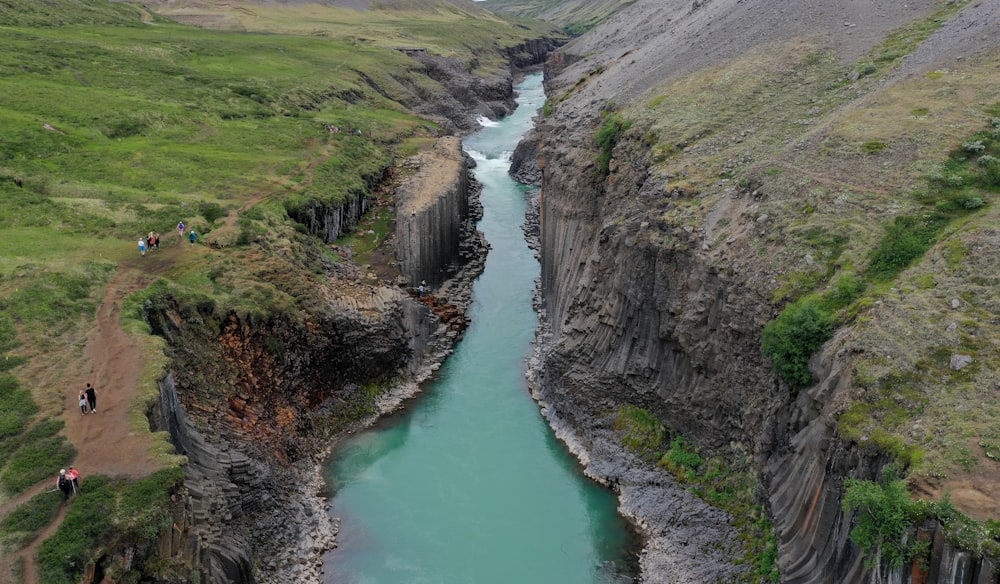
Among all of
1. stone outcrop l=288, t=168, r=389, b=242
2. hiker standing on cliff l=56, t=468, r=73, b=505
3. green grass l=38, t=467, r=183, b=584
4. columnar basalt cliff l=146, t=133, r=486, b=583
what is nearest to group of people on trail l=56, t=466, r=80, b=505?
hiker standing on cliff l=56, t=468, r=73, b=505

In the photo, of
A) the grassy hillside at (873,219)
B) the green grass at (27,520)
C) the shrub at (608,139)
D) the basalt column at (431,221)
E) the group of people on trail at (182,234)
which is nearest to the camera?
the green grass at (27,520)

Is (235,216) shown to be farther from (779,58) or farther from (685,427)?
(779,58)

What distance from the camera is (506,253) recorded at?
65625 mm

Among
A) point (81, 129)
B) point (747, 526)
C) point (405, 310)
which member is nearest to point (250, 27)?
point (81, 129)

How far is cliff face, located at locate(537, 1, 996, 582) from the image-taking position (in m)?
24.5

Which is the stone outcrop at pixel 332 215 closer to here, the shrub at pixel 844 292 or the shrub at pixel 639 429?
the shrub at pixel 639 429

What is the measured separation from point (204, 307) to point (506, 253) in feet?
108

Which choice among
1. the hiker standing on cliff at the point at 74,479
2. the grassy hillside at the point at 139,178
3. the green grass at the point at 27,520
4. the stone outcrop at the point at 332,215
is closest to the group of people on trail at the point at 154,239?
the grassy hillside at the point at 139,178

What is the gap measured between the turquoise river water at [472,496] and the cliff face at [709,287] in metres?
1.92

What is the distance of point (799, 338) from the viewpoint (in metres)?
26.3

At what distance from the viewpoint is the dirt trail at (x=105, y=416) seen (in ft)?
74.8

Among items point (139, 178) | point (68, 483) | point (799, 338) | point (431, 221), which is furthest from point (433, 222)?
point (68, 483)

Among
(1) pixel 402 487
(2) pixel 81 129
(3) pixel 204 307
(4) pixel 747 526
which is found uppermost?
(2) pixel 81 129

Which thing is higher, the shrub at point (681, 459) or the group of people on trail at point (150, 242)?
the group of people on trail at point (150, 242)
